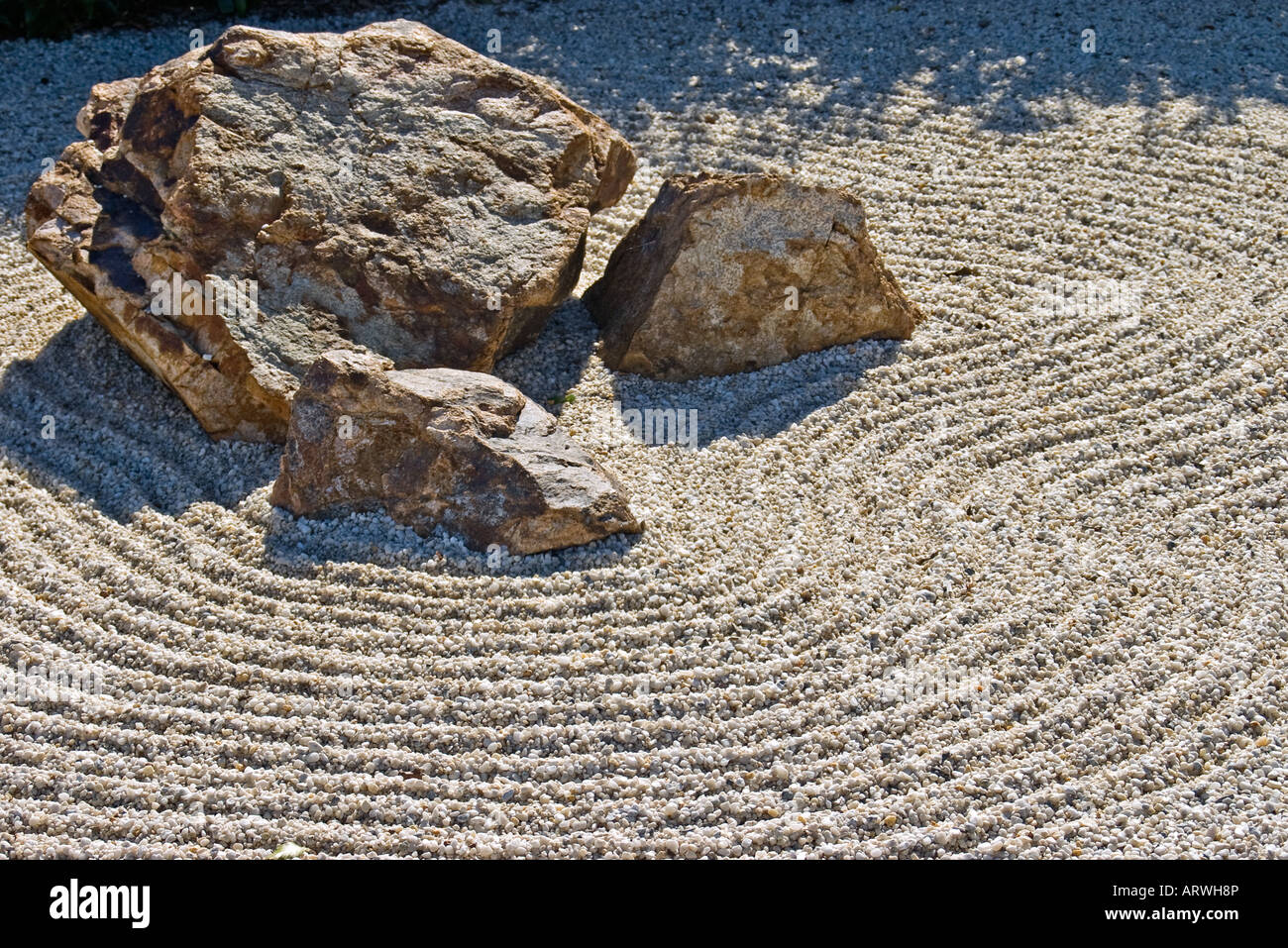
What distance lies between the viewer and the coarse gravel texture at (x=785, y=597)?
448 centimetres

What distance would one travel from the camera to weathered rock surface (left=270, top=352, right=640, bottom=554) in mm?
5496

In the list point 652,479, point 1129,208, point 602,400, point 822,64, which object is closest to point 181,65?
point 602,400

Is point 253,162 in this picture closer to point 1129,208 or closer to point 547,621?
point 547,621

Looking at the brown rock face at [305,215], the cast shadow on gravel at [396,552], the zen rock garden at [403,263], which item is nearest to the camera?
the cast shadow on gravel at [396,552]

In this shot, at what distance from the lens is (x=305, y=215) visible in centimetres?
622

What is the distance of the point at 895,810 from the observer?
14.5 feet

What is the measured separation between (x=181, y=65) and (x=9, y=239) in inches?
81.1

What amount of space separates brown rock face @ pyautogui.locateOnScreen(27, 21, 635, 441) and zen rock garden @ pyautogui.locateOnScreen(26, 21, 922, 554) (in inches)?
0.5

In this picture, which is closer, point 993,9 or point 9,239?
point 9,239

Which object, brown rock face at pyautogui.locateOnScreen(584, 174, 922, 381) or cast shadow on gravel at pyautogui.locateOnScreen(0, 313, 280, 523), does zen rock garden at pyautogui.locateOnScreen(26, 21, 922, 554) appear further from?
cast shadow on gravel at pyautogui.locateOnScreen(0, 313, 280, 523)

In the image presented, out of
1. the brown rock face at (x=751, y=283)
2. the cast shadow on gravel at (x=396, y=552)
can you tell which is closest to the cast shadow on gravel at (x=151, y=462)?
the cast shadow on gravel at (x=396, y=552)

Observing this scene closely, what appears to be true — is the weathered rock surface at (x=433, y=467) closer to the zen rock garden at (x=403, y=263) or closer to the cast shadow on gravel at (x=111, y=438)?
the zen rock garden at (x=403, y=263)

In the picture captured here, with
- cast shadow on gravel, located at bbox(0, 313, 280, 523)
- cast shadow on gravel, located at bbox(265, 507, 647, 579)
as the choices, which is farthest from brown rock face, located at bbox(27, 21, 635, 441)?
cast shadow on gravel, located at bbox(265, 507, 647, 579)

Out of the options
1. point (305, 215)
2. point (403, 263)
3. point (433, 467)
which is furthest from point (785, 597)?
point (305, 215)
